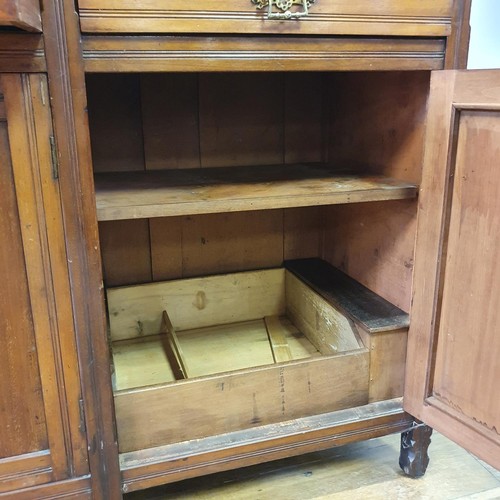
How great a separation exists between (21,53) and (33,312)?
356mm

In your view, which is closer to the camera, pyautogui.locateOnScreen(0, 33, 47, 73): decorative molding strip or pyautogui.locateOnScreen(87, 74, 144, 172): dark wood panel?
pyautogui.locateOnScreen(0, 33, 47, 73): decorative molding strip

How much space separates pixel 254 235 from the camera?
1356 millimetres

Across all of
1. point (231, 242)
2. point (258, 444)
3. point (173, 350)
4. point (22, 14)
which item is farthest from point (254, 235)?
point (22, 14)

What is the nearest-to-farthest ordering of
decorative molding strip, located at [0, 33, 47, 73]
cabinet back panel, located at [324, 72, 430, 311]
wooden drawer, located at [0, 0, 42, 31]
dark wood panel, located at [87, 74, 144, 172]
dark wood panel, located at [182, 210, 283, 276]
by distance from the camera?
wooden drawer, located at [0, 0, 42, 31], decorative molding strip, located at [0, 33, 47, 73], cabinet back panel, located at [324, 72, 430, 311], dark wood panel, located at [87, 74, 144, 172], dark wood panel, located at [182, 210, 283, 276]

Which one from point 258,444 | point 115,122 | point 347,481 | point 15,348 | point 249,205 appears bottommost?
point 347,481

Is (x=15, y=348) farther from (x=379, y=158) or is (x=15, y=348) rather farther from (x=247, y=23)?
(x=379, y=158)

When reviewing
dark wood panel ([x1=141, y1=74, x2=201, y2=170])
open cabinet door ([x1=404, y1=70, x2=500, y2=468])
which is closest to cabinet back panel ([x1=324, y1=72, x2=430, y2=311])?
open cabinet door ([x1=404, y1=70, x2=500, y2=468])

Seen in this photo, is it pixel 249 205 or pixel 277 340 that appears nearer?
pixel 249 205

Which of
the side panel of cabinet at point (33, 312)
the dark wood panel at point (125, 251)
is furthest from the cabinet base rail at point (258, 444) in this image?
the dark wood panel at point (125, 251)

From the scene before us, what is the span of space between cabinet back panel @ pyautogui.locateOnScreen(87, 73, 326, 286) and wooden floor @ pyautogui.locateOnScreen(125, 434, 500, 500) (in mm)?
499

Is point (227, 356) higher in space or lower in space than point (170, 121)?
lower

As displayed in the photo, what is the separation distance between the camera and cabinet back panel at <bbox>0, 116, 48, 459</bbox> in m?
0.72

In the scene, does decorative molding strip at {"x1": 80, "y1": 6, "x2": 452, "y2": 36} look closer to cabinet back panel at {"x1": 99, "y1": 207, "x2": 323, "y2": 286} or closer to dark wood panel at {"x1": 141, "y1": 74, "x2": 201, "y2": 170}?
dark wood panel at {"x1": 141, "y1": 74, "x2": 201, "y2": 170}

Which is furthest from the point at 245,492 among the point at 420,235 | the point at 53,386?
the point at 420,235
